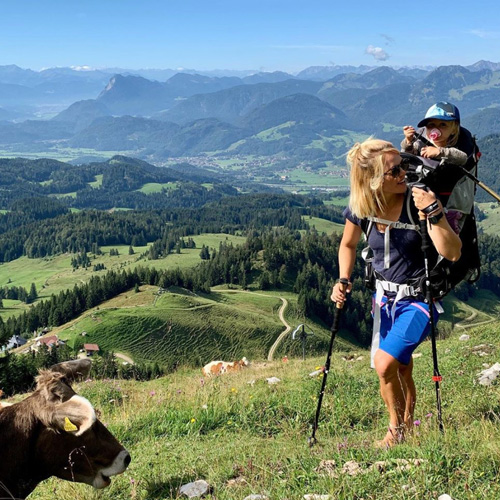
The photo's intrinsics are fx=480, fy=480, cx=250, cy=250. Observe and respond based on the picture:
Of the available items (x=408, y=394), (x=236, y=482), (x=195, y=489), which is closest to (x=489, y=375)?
(x=408, y=394)

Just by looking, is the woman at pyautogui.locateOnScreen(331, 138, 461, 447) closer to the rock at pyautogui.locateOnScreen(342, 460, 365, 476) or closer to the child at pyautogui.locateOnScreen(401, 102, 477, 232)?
the child at pyautogui.locateOnScreen(401, 102, 477, 232)

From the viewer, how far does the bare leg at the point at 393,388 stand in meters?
6.35

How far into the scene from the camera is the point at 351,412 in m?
8.79

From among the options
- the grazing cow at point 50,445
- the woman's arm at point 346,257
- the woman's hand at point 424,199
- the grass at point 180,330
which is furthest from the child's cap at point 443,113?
the grass at point 180,330

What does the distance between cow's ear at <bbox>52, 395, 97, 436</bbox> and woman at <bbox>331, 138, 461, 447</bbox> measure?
3.65m

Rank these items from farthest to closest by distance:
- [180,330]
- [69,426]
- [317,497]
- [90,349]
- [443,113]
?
[180,330] < [90,349] < [443,113] < [317,497] < [69,426]

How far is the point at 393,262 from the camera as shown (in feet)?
21.5

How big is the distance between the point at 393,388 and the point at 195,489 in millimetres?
2902

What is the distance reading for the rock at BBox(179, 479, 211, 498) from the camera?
5.61m

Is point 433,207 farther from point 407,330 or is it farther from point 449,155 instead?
point 407,330

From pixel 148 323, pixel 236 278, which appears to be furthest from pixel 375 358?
pixel 236 278

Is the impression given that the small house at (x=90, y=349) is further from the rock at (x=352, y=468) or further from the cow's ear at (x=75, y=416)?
the rock at (x=352, y=468)

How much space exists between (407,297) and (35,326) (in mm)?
A: 119915

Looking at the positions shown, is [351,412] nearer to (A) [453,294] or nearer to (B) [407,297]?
(B) [407,297]
